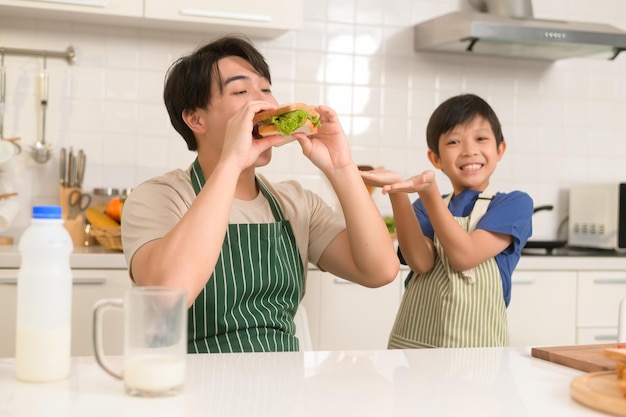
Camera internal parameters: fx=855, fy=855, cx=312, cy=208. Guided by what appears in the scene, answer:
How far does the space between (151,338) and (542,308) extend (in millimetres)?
2312

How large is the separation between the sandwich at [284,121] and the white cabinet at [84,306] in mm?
1102

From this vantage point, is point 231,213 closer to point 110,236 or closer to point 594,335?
point 110,236

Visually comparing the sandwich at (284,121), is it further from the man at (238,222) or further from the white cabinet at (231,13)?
the white cabinet at (231,13)

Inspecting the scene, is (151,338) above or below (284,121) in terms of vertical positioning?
below

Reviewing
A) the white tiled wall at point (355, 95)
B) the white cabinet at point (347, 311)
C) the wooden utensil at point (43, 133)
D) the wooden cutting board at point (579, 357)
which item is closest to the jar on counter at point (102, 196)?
the white tiled wall at point (355, 95)

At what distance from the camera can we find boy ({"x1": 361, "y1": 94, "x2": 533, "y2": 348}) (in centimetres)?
206

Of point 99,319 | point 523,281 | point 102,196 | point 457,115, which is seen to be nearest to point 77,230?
point 102,196

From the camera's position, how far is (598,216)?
11.4 feet

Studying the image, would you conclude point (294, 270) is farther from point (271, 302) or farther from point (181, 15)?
point (181, 15)

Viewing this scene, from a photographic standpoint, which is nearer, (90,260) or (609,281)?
(90,260)

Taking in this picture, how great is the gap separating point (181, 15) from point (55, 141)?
0.68 metres

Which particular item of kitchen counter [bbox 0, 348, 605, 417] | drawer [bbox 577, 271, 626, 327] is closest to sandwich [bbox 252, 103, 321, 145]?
kitchen counter [bbox 0, 348, 605, 417]

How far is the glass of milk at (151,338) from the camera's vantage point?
104 centimetres

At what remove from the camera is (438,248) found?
2.15 meters
